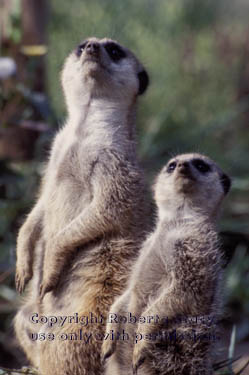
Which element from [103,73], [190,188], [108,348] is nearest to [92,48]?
→ [103,73]

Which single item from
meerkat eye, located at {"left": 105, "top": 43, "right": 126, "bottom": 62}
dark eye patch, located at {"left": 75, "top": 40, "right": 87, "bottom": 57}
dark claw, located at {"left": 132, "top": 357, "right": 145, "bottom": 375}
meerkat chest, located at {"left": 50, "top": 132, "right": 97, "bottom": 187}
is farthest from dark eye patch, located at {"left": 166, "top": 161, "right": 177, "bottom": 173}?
dark claw, located at {"left": 132, "top": 357, "right": 145, "bottom": 375}

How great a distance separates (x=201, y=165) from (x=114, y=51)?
0.60 m

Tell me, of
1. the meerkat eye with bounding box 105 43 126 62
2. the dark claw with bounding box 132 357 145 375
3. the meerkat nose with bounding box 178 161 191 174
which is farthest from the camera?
the meerkat eye with bounding box 105 43 126 62

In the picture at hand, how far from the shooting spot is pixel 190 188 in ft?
6.98

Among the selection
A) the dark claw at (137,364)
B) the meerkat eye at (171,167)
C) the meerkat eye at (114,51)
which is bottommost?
the dark claw at (137,364)

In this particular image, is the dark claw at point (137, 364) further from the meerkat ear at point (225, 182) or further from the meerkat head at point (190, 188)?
the meerkat ear at point (225, 182)

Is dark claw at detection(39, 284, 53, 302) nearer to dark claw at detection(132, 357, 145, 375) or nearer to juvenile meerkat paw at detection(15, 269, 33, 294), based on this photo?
juvenile meerkat paw at detection(15, 269, 33, 294)

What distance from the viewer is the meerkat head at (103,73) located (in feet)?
7.50

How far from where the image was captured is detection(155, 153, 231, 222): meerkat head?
2.12 metres

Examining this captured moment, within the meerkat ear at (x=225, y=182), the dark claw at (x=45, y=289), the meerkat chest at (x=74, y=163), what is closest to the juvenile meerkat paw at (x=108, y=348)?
the dark claw at (x=45, y=289)

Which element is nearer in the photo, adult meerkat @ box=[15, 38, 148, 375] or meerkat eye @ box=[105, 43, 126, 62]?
adult meerkat @ box=[15, 38, 148, 375]

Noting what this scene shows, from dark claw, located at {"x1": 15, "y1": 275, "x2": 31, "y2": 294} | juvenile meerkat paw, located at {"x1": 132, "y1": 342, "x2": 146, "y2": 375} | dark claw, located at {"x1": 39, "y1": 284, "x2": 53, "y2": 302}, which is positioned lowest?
juvenile meerkat paw, located at {"x1": 132, "y1": 342, "x2": 146, "y2": 375}

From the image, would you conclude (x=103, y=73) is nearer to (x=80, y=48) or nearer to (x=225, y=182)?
(x=80, y=48)

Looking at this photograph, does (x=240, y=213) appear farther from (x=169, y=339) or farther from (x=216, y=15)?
(x=216, y=15)
